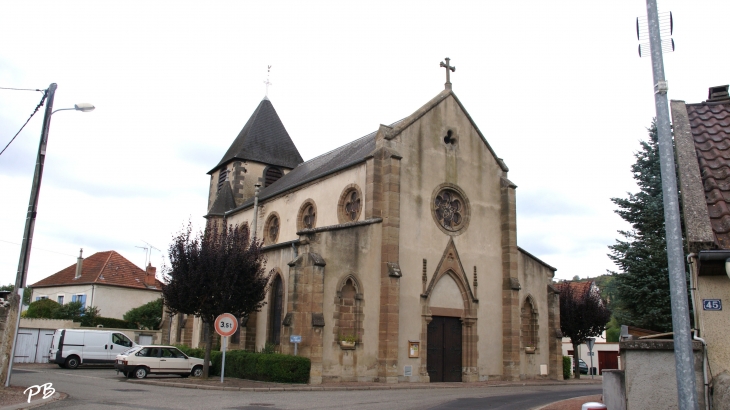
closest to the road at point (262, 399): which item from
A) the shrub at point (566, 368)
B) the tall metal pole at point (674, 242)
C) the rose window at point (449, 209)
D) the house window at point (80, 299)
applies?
the tall metal pole at point (674, 242)

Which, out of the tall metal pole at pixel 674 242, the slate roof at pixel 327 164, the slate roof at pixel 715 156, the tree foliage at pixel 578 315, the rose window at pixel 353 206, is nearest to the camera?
the tall metal pole at pixel 674 242

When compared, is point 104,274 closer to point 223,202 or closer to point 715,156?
point 223,202

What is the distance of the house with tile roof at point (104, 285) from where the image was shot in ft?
144

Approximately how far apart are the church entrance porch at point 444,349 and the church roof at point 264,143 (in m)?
18.7

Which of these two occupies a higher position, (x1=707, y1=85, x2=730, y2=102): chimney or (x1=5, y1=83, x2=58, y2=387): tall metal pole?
(x1=707, y1=85, x2=730, y2=102): chimney

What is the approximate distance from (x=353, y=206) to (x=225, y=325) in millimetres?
8004

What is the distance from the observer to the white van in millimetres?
27797

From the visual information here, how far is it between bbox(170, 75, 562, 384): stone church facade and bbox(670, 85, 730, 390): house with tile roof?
1275cm

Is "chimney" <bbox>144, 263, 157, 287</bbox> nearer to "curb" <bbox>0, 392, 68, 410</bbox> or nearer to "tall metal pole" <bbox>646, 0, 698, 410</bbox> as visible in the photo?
"curb" <bbox>0, 392, 68, 410</bbox>

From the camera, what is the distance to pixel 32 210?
15477 mm

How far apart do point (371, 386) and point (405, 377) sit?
274 centimetres

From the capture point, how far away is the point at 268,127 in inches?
1606

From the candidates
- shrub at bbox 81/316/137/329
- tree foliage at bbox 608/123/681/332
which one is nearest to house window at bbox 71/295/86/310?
shrub at bbox 81/316/137/329

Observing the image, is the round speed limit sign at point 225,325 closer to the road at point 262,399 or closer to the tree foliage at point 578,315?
the road at point 262,399
